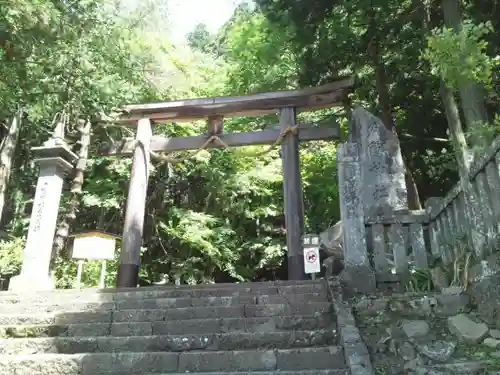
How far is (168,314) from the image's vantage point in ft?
15.7

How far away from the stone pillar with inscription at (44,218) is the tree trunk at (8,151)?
12.1 feet

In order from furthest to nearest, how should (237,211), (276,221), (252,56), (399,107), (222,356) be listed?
1. (276,221)
2. (237,211)
3. (252,56)
4. (399,107)
5. (222,356)

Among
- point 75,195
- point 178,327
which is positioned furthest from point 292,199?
point 75,195

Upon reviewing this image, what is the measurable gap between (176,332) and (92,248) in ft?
19.7

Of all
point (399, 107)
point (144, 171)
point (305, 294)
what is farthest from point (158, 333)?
point (399, 107)

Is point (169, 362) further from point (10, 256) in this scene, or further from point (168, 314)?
point (10, 256)

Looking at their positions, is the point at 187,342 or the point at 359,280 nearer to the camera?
the point at 187,342

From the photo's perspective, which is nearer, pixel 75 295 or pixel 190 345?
pixel 190 345

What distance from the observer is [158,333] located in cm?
446

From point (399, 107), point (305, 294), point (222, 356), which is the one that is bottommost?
point (222, 356)

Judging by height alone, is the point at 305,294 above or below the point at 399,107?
below

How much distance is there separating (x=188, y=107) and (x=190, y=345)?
6.48 metres

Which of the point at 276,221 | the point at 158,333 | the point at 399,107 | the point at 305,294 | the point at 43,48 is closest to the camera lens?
the point at 158,333

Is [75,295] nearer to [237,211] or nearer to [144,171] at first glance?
[144,171]
